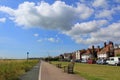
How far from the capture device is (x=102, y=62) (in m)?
85.9

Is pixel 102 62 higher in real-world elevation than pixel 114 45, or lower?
lower

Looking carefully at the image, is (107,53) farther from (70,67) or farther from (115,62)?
(70,67)

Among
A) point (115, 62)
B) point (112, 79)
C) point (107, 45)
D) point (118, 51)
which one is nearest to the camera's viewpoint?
point (112, 79)

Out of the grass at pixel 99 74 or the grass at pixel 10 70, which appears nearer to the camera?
the grass at pixel 10 70

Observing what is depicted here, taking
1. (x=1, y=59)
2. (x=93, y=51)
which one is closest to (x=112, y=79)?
(x=1, y=59)

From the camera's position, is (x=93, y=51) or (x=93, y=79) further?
(x=93, y=51)

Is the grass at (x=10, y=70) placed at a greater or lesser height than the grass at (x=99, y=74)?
greater

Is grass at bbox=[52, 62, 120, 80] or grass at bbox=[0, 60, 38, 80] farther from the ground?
grass at bbox=[0, 60, 38, 80]

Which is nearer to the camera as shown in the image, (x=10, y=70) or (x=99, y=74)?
(x=10, y=70)

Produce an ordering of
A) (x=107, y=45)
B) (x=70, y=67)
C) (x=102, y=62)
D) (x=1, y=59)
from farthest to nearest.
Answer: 1. (x=107, y=45)
2. (x=102, y=62)
3. (x=1, y=59)
4. (x=70, y=67)

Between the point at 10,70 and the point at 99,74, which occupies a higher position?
the point at 10,70

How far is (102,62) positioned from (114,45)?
4051cm

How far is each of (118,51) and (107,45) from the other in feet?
87.1

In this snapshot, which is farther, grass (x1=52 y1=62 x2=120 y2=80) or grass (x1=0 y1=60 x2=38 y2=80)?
grass (x1=52 y1=62 x2=120 y2=80)
